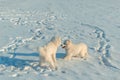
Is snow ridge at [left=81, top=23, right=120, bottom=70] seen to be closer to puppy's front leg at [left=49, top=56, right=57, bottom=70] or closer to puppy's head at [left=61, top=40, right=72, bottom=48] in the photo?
puppy's head at [left=61, top=40, right=72, bottom=48]

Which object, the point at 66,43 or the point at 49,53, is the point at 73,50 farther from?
the point at 49,53

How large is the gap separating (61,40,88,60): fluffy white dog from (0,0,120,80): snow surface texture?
0.17 m

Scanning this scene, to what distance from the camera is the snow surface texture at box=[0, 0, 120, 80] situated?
805cm

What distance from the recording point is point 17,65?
8.45 metres

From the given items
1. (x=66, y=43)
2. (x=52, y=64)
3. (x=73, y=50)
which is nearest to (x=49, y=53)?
(x=52, y=64)

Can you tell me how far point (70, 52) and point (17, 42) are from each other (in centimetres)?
299

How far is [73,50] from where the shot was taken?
8711 mm

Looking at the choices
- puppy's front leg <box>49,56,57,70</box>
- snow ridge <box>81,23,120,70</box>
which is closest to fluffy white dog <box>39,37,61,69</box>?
puppy's front leg <box>49,56,57,70</box>

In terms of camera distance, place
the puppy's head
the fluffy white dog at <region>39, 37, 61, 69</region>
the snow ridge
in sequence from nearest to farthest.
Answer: the fluffy white dog at <region>39, 37, 61, 69</region> → the puppy's head → the snow ridge

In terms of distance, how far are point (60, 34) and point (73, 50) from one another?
3.75m

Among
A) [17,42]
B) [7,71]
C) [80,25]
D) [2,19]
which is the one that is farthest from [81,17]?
[7,71]

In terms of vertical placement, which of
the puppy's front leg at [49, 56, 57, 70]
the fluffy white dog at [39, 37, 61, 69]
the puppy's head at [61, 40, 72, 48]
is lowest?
the puppy's front leg at [49, 56, 57, 70]

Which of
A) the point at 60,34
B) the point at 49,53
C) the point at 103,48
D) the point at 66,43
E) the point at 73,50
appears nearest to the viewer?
the point at 49,53

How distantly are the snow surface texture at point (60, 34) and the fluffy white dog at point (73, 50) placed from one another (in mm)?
174
